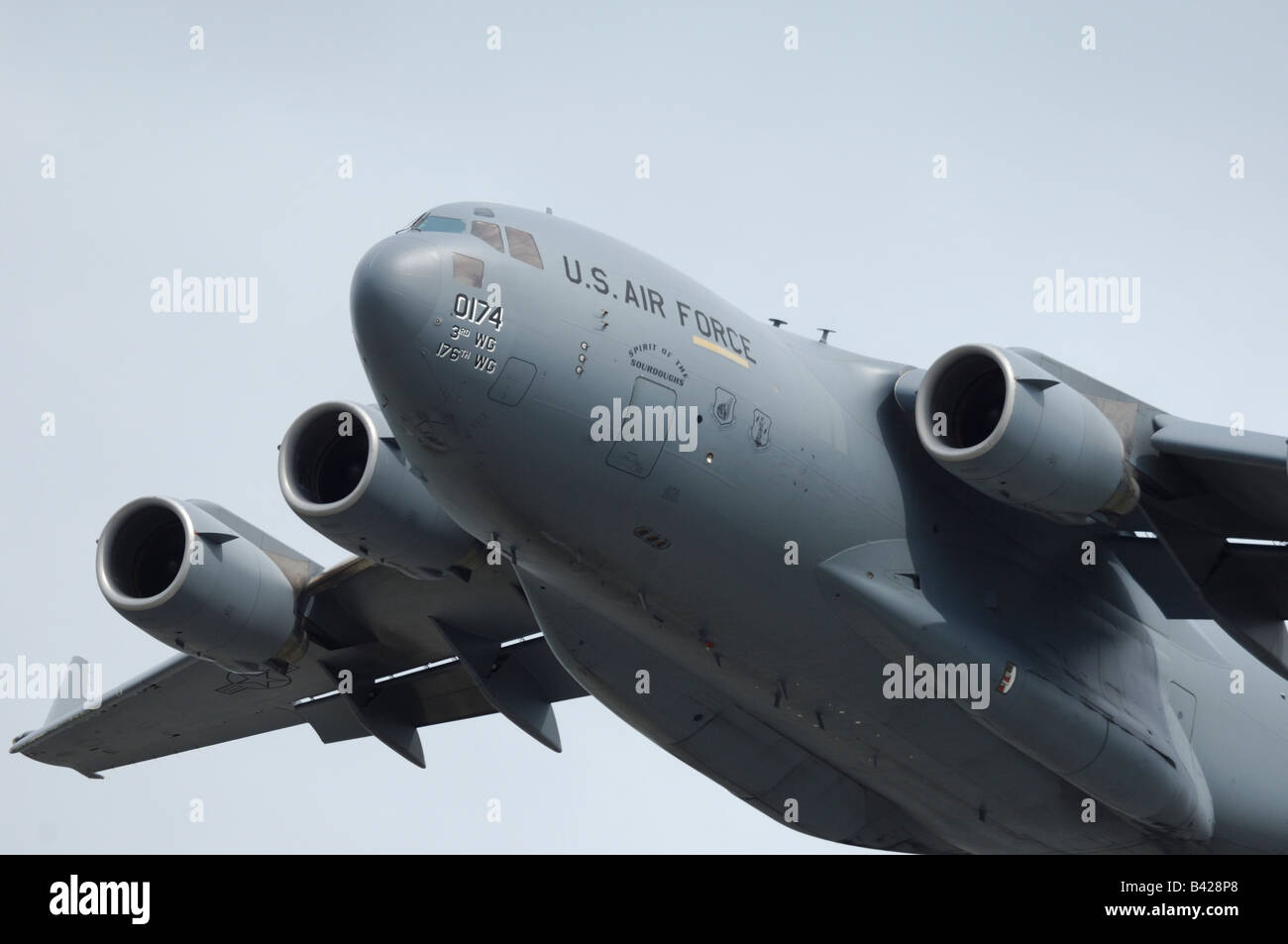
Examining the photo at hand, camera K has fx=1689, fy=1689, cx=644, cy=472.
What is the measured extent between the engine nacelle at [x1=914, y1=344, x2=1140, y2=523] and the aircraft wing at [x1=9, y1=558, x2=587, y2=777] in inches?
121

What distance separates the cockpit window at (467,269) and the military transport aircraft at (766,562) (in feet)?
0.05

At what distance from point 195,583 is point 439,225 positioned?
3.51 meters

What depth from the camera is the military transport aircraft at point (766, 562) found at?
27.2ft

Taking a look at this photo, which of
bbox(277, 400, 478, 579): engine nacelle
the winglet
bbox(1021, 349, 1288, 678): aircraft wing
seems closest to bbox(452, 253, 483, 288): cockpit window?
bbox(277, 400, 478, 579): engine nacelle

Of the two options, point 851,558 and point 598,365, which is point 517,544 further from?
point 851,558

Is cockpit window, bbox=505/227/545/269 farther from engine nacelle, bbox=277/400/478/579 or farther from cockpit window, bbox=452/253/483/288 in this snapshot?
engine nacelle, bbox=277/400/478/579

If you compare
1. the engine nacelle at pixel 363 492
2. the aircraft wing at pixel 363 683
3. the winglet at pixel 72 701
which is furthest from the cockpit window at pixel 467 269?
the winglet at pixel 72 701

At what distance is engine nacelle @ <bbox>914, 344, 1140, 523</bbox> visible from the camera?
870cm

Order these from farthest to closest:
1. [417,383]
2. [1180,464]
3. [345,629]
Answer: [345,629] → [1180,464] → [417,383]

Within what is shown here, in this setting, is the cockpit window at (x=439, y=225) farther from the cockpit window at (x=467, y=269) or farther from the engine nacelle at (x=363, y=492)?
the engine nacelle at (x=363, y=492)
